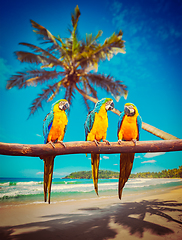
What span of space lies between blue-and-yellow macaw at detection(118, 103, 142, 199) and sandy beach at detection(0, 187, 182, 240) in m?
1.61

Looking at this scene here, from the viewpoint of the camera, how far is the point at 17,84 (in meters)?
6.44

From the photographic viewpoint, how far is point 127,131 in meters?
2.75

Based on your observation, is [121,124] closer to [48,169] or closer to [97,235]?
Result: [48,169]

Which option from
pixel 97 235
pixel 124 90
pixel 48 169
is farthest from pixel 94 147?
pixel 124 90

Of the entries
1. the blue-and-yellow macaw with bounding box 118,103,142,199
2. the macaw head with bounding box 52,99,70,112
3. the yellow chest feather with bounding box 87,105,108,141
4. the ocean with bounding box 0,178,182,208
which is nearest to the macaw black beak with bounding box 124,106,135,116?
the blue-and-yellow macaw with bounding box 118,103,142,199

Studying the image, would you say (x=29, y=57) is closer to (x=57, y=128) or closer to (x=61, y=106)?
(x=61, y=106)

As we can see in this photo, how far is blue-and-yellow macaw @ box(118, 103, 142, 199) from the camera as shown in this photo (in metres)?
2.60

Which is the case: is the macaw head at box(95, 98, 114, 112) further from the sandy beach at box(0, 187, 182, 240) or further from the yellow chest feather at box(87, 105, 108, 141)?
the sandy beach at box(0, 187, 182, 240)

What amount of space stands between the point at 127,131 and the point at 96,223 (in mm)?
3096

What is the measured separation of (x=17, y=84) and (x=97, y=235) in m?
6.41

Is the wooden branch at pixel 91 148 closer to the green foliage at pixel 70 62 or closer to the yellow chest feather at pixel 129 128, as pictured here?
the yellow chest feather at pixel 129 128

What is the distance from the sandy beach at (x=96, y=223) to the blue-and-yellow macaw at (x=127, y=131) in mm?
1608

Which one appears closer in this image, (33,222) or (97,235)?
(97,235)

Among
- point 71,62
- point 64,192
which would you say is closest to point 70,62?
point 71,62
